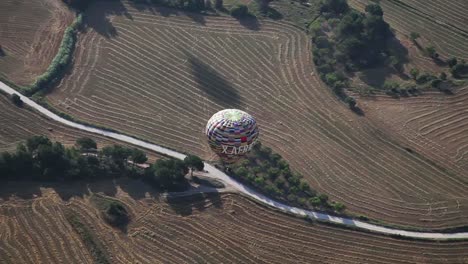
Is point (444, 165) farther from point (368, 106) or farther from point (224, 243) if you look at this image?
point (224, 243)

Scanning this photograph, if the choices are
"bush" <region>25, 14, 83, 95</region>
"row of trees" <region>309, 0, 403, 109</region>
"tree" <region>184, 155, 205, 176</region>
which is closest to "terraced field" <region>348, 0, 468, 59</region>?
"row of trees" <region>309, 0, 403, 109</region>

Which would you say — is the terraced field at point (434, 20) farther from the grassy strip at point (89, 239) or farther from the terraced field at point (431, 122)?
the grassy strip at point (89, 239)

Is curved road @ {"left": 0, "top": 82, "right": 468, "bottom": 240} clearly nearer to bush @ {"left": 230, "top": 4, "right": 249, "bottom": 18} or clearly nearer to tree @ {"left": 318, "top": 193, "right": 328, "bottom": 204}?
tree @ {"left": 318, "top": 193, "right": 328, "bottom": 204}

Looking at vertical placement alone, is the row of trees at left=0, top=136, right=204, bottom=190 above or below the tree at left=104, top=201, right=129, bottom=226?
above

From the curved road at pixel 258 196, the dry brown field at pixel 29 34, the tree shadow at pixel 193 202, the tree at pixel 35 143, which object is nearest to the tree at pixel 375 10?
the curved road at pixel 258 196

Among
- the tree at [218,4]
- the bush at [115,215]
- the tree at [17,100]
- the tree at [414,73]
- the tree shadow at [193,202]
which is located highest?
the tree at [218,4]

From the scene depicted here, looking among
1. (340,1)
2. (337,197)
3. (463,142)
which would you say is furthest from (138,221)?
(340,1)
